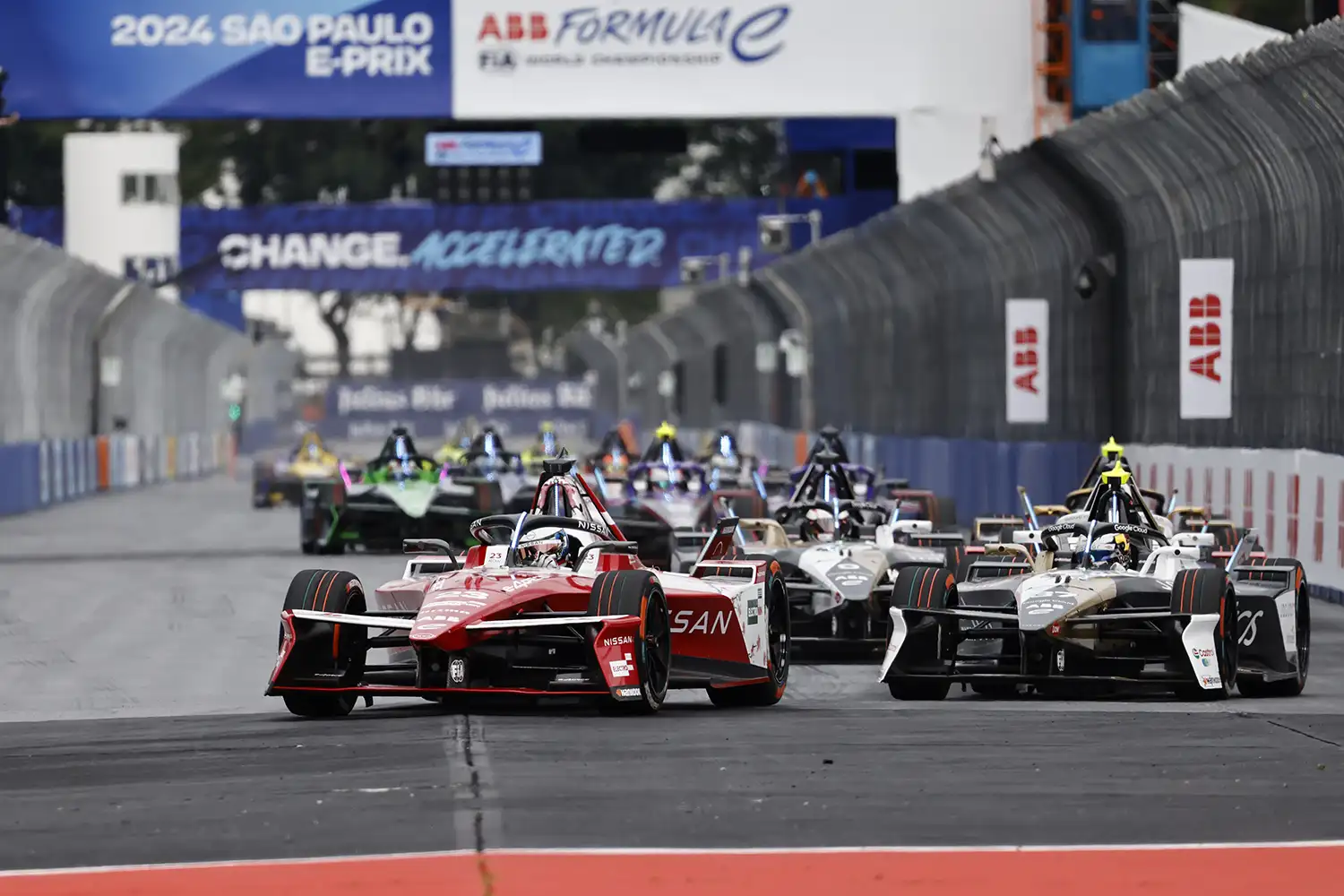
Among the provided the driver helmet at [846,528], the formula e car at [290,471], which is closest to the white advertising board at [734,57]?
the formula e car at [290,471]

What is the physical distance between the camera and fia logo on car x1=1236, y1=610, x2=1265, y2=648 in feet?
50.8

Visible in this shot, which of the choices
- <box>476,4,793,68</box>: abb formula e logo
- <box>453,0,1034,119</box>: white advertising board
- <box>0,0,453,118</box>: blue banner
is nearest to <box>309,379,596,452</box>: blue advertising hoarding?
<box>453,0,1034,119</box>: white advertising board

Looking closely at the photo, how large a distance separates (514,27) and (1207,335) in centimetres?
2214

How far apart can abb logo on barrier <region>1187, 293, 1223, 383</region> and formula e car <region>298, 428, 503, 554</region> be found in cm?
808

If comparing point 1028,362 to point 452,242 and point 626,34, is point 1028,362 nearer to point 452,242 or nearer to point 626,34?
point 626,34

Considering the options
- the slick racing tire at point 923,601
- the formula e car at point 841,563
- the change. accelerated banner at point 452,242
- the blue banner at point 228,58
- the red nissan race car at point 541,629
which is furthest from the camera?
the change. accelerated banner at point 452,242

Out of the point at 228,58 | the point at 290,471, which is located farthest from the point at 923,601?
the point at 290,471

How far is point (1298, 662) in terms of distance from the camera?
51.2 ft

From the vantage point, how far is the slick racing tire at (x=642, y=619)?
45.0ft

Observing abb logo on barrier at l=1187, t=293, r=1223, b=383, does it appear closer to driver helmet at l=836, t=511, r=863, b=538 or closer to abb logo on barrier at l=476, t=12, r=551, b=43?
driver helmet at l=836, t=511, r=863, b=538

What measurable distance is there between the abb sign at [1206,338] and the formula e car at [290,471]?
22.1 metres

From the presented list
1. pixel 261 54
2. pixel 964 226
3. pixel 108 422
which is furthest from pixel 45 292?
pixel 964 226

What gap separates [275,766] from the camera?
39.0ft

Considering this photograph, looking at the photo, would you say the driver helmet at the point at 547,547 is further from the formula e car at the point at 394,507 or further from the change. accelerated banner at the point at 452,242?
the change. accelerated banner at the point at 452,242
